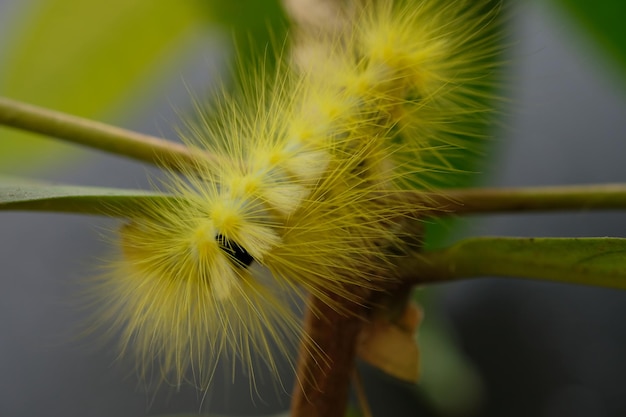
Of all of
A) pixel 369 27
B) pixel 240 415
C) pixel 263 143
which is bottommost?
pixel 240 415

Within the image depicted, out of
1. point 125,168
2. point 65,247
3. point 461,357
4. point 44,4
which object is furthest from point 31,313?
point 461,357

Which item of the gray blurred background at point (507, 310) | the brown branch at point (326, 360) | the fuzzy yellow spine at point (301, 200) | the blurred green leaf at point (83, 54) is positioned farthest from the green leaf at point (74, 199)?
the gray blurred background at point (507, 310)

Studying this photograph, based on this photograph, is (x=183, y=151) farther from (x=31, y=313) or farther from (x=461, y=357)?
(x=31, y=313)

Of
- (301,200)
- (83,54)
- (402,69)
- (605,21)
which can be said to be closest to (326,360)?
(301,200)

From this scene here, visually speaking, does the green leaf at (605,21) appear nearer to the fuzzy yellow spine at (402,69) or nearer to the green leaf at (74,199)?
Answer: the fuzzy yellow spine at (402,69)

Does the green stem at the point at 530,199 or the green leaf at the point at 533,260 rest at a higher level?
the green stem at the point at 530,199

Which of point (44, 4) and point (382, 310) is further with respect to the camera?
point (44, 4)

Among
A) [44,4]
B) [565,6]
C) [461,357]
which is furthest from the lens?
[461,357]
